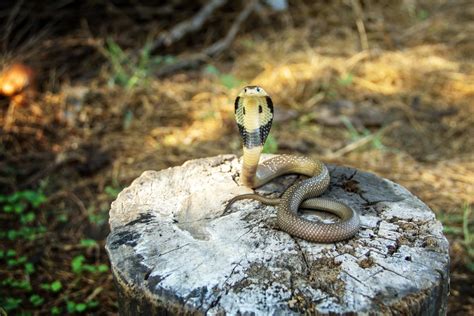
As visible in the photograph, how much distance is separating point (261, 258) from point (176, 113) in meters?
3.90

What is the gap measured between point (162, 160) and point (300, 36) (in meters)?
3.72

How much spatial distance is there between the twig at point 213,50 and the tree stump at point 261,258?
13.7 ft

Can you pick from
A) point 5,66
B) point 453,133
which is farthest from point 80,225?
point 453,133

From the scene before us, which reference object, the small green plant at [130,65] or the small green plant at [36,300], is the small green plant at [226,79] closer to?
the small green plant at [130,65]

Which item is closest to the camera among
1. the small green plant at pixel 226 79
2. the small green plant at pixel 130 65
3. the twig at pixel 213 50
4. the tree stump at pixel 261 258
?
the tree stump at pixel 261 258

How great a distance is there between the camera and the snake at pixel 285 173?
2.41 m

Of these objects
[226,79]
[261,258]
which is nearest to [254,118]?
[261,258]

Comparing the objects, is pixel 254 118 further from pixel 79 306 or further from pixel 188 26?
pixel 188 26

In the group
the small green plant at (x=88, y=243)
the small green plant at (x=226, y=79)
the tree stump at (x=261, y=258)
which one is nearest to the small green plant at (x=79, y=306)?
the small green plant at (x=88, y=243)

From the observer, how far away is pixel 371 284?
2.14 m

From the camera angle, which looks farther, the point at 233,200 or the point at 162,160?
the point at 162,160

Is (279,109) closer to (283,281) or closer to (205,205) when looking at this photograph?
(205,205)

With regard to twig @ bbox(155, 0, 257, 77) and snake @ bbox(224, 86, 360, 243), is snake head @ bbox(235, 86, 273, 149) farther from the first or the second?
twig @ bbox(155, 0, 257, 77)

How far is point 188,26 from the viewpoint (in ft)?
24.1
